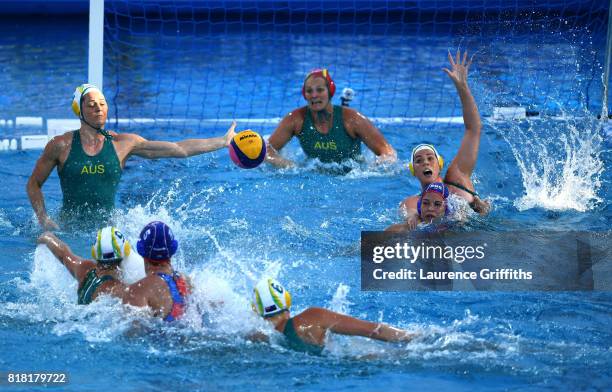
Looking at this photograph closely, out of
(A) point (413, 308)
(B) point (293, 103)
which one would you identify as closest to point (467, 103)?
(A) point (413, 308)

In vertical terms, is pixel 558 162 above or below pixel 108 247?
above

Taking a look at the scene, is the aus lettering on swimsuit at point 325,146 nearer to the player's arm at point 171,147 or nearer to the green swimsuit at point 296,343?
the player's arm at point 171,147

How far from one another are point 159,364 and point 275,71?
7423mm

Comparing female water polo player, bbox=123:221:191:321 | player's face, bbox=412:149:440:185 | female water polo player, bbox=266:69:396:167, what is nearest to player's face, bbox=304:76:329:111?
female water polo player, bbox=266:69:396:167

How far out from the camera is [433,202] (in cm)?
639

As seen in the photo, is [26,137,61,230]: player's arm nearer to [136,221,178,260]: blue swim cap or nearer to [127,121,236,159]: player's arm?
[127,121,236,159]: player's arm

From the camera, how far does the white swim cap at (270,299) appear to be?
488 centimetres

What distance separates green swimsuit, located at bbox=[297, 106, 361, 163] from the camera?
830 centimetres

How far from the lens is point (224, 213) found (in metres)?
7.48

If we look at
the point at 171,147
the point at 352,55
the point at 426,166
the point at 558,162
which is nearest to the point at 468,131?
the point at 426,166

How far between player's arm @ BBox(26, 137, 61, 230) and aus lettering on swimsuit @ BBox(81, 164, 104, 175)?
20cm

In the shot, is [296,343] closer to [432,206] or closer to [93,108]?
[432,206]

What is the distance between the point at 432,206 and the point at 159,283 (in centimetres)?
211

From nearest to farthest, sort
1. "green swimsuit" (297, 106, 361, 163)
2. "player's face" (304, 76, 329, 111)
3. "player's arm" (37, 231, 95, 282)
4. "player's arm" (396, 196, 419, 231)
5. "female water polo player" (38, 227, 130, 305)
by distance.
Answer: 1. "female water polo player" (38, 227, 130, 305)
2. "player's arm" (37, 231, 95, 282)
3. "player's arm" (396, 196, 419, 231)
4. "player's face" (304, 76, 329, 111)
5. "green swimsuit" (297, 106, 361, 163)
